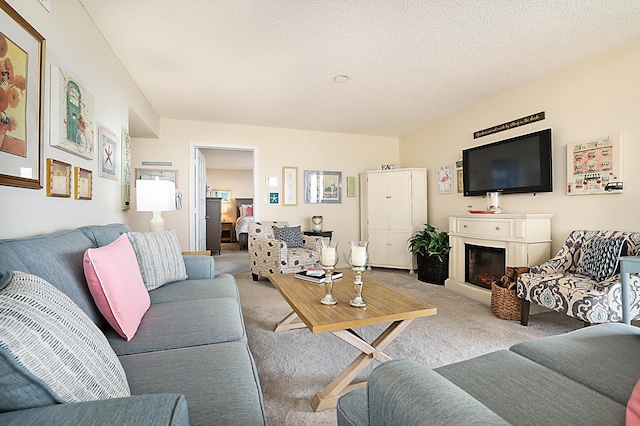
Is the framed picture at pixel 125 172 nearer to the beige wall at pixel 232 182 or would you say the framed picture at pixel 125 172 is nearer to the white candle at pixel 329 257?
the white candle at pixel 329 257

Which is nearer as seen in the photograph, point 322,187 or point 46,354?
point 46,354

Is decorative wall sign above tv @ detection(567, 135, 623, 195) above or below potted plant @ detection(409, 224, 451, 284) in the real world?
above

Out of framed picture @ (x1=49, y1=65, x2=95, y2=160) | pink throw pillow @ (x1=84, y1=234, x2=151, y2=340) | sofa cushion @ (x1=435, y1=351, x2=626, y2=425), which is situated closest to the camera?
sofa cushion @ (x1=435, y1=351, x2=626, y2=425)

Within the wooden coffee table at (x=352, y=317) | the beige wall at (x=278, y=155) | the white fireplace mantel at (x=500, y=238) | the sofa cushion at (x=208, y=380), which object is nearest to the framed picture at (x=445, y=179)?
the white fireplace mantel at (x=500, y=238)

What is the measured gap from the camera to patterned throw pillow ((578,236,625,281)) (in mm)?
2395

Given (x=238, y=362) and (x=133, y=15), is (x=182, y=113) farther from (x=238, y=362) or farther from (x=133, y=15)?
(x=238, y=362)

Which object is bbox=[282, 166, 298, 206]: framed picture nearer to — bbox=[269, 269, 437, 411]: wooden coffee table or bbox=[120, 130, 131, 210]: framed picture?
bbox=[120, 130, 131, 210]: framed picture

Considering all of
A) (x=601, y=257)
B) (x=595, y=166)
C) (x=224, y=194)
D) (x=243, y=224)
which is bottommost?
(x=601, y=257)

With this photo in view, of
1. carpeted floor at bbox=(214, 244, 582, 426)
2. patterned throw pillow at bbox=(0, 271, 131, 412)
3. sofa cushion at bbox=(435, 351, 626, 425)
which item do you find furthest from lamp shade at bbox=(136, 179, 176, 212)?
sofa cushion at bbox=(435, 351, 626, 425)

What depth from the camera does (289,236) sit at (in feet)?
15.3

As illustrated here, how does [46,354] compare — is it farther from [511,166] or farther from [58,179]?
[511,166]

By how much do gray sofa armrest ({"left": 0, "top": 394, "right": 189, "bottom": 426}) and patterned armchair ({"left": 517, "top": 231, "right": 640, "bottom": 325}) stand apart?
266cm

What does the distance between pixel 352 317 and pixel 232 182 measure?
913cm

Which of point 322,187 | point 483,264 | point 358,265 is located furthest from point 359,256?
point 322,187
